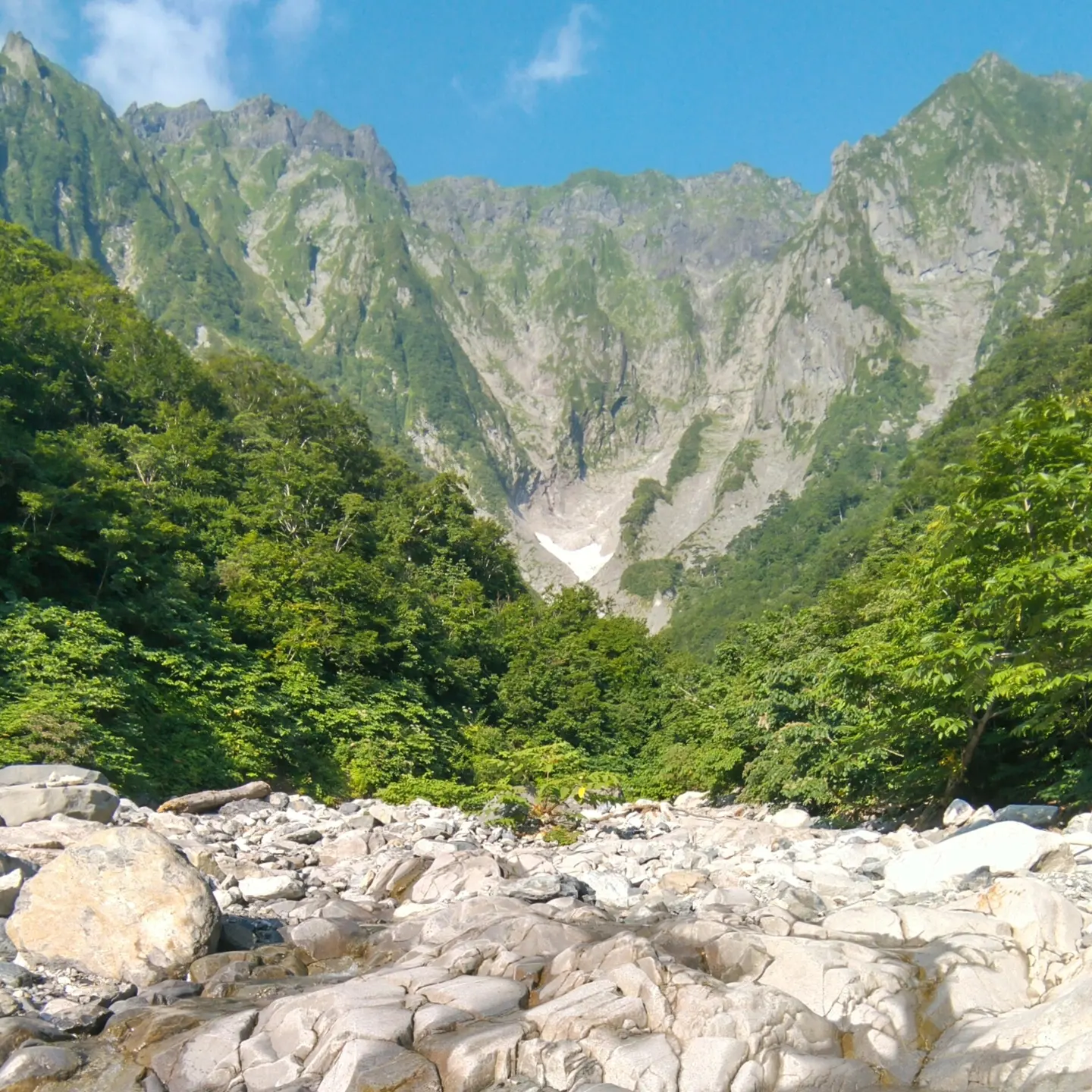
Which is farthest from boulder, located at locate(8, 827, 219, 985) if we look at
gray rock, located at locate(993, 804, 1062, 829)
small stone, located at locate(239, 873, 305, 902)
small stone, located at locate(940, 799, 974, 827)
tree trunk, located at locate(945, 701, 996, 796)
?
tree trunk, located at locate(945, 701, 996, 796)

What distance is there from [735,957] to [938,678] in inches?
220

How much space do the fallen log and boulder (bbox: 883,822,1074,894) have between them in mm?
11409

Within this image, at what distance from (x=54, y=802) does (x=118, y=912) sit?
3542 mm

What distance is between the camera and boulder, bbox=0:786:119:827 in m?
12.1

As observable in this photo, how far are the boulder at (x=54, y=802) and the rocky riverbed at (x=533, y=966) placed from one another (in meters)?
0.03

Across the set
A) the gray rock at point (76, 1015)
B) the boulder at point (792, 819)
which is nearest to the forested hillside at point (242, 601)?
the boulder at point (792, 819)

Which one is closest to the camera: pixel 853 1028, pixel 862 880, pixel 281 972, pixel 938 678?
pixel 853 1028

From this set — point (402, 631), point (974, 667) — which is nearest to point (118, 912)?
point (974, 667)

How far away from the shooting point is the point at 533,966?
9094 mm

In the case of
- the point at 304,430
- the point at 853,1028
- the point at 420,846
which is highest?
the point at 304,430

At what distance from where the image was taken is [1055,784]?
13484 mm

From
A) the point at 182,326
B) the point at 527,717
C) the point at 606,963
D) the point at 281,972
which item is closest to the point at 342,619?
the point at 527,717

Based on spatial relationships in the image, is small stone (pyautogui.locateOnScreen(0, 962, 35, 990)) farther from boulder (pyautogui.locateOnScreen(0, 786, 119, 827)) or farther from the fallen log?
the fallen log

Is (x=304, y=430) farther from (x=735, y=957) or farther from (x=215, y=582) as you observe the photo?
(x=735, y=957)
